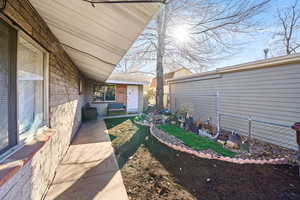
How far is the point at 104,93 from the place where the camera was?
971cm

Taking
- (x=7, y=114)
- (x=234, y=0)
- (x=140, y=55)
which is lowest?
(x=7, y=114)

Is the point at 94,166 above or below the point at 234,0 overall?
below

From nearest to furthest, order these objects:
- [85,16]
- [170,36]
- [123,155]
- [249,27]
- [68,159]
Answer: [85,16], [68,159], [123,155], [249,27], [170,36]

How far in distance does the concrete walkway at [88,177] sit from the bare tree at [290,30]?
15.8 m

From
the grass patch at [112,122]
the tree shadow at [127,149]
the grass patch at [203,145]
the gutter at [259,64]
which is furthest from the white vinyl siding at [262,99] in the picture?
the grass patch at [112,122]

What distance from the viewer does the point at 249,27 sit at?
7012 millimetres

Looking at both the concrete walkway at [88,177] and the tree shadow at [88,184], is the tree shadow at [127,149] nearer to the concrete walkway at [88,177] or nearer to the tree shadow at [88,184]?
the concrete walkway at [88,177]

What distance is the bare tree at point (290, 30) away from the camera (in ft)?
35.0

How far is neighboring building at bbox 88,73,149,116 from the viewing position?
9359 mm

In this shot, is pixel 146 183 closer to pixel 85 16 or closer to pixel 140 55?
pixel 85 16

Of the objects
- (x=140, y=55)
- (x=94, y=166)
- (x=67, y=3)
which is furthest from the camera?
(x=140, y=55)

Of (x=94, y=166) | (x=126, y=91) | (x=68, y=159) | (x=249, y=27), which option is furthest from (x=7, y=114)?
(x=249, y=27)

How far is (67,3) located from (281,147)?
5935mm

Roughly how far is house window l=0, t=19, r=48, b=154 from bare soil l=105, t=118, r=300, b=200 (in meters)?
1.76
